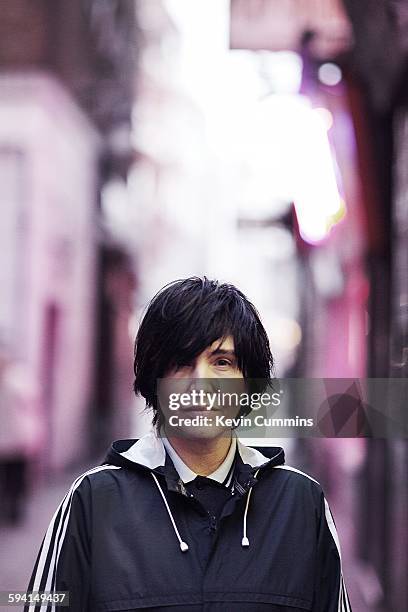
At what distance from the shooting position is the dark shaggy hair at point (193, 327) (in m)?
1.31

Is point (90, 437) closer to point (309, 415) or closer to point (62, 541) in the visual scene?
point (309, 415)

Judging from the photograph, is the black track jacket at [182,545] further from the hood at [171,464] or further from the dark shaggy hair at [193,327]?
the dark shaggy hair at [193,327]

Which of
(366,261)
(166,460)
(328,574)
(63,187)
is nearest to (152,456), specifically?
(166,460)

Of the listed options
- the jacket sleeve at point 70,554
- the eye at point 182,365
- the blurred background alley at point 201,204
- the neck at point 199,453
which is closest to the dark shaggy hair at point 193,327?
the eye at point 182,365

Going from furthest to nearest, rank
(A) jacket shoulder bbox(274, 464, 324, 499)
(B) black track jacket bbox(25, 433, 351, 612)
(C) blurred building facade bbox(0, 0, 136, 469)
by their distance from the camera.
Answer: (C) blurred building facade bbox(0, 0, 136, 469)
(A) jacket shoulder bbox(274, 464, 324, 499)
(B) black track jacket bbox(25, 433, 351, 612)

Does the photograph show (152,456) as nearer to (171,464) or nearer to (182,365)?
(171,464)

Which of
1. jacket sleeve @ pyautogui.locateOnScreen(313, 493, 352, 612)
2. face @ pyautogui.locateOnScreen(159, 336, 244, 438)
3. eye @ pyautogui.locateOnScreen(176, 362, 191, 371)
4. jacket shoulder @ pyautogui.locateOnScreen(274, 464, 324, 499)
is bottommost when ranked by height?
jacket sleeve @ pyautogui.locateOnScreen(313, 493, 352, 612)

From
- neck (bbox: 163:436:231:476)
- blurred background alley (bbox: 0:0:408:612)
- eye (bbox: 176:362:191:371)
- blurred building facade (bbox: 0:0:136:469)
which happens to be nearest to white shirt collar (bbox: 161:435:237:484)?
neck (bbox: 163:436:231:476)

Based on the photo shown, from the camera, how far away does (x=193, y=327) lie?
131 centimetres

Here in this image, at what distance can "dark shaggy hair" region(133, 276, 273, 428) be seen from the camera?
51.4 inches

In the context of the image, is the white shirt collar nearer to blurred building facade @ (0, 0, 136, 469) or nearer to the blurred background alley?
the blurred background alley

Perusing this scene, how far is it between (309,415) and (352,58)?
168 centimetres

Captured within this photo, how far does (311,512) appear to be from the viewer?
1.35m

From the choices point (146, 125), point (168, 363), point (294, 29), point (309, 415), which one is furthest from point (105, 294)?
point (168, 363)
